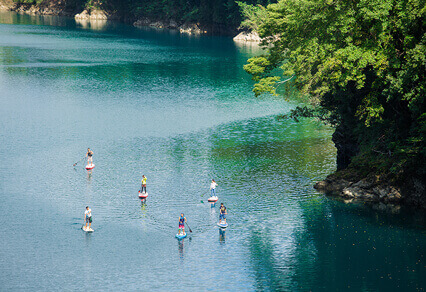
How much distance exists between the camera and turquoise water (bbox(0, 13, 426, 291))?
29656 mm

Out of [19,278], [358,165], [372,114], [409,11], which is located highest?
[409,11]

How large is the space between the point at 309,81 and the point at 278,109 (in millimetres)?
33459

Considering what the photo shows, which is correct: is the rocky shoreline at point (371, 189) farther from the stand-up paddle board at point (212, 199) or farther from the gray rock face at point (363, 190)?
the stand-up paddle board at point (212, 199)

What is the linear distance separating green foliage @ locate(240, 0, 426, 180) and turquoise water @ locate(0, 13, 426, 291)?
561 centimetres

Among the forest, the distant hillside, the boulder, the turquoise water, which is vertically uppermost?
the distant hillside

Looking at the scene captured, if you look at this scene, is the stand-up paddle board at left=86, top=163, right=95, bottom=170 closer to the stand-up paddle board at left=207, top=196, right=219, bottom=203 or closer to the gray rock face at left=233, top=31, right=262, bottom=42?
the stand-up paddle board at left=207, top=196, right=219, bottom=203

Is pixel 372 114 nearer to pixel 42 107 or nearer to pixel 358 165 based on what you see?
pixel 358 165

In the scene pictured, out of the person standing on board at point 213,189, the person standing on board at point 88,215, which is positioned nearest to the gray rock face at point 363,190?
the person standing on board at point 213,189

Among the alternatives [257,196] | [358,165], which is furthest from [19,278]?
[358,165]

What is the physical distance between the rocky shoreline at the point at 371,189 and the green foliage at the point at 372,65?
1.46m

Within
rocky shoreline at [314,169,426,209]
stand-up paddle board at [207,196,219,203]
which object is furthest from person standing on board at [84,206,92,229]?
rocky shoreline at [314,169,426,209]

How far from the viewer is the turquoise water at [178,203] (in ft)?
97.3

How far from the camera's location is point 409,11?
3275 centimetres

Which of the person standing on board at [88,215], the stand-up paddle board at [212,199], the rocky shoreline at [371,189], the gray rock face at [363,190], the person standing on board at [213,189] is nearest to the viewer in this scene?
the person standing on board at [88,215]
